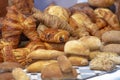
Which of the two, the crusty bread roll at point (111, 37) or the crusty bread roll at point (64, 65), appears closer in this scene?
the crusty bread roll at point (64, 65)

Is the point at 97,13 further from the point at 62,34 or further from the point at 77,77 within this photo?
the point at 77,77

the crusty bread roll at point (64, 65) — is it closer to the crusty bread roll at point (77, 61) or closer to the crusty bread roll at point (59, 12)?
the crusty bread roll at point (77, 61)

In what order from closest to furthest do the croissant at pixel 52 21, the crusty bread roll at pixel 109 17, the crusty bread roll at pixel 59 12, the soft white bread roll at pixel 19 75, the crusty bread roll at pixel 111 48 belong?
the soft white bread roll at pixel 19 75, the crusty bread roll at pixel 111 48, the croissant at pixel 52 21, the crusty bread roll at pixel 59 12, the crusty bread roll at pixel 109 17

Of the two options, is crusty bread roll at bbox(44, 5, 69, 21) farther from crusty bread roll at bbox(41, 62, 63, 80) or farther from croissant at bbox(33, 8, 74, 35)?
crusty bread roll at bbox(41, 62, 63, 80)

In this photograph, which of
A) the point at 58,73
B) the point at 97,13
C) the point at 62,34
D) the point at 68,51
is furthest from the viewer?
the point at 97,13

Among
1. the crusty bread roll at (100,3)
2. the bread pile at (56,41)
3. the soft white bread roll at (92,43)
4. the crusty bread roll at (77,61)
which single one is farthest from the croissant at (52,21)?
the crusty bread roll at (100,3)

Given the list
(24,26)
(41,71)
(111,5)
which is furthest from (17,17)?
(111,5)
